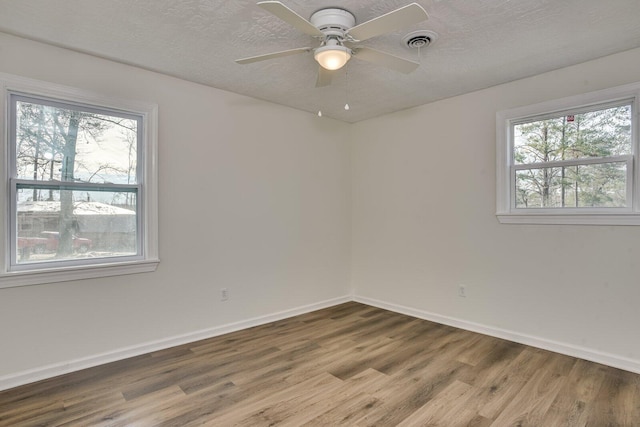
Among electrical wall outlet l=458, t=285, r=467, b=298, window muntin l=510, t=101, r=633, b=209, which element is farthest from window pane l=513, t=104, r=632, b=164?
electrical wall outlet l=458, t=285, r=467, b=298

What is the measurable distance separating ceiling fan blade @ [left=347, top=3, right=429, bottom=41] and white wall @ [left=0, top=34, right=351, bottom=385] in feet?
6.68

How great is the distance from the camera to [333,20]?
212cm

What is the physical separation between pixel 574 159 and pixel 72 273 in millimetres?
4366

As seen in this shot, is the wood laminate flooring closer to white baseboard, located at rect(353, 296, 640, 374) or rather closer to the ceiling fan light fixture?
white baseboard, located at rect(353, 296, 640, 374)

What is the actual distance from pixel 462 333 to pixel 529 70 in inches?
103

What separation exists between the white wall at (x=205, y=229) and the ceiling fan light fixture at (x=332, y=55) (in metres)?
1.72

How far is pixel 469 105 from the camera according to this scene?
3646 millimetres

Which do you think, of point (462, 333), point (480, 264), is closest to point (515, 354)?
point (462, 333)

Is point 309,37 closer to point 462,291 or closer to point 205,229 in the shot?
point 205,229

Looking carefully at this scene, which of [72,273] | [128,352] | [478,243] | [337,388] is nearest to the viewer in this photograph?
[337,388]

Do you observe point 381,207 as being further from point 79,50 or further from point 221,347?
point 79,50

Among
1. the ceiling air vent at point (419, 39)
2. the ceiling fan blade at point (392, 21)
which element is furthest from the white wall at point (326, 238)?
the ceiling fan blade at point (392, 21)

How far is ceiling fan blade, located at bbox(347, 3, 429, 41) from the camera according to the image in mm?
1661

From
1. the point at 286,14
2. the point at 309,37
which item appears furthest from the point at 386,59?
the point at 286,14
